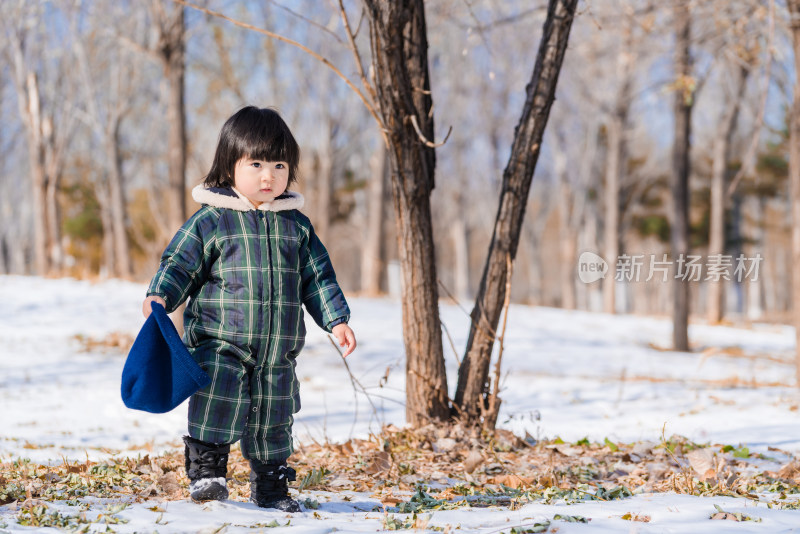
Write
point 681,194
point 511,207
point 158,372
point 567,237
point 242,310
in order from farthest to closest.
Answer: point 567,237, point 681,194, point 511,207, point 242,310, point 158,372

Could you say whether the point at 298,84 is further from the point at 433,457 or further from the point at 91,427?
the point at 433,457

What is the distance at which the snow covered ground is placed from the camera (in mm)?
2494

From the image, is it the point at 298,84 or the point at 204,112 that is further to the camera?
the point at 204,112

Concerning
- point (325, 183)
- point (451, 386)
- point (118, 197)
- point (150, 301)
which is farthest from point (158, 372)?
point (118, 197)

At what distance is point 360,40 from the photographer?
14.1 meters

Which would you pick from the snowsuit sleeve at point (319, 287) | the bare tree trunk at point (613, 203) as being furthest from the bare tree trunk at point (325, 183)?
the snowsuit sleeve at point (319, 287)

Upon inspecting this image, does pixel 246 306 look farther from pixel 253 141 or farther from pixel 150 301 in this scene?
pixel 253 141

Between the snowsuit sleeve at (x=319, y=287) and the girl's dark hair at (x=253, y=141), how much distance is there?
0.36 metres

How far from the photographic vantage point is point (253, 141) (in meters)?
2.62

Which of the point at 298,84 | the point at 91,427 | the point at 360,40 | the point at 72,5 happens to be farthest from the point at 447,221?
the point at 91,427

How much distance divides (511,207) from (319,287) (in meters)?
1.52

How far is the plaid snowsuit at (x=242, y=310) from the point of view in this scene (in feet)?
8.39

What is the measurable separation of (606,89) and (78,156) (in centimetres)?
2040

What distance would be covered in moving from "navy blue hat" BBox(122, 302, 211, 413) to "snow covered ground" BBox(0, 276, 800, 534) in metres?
0.40
